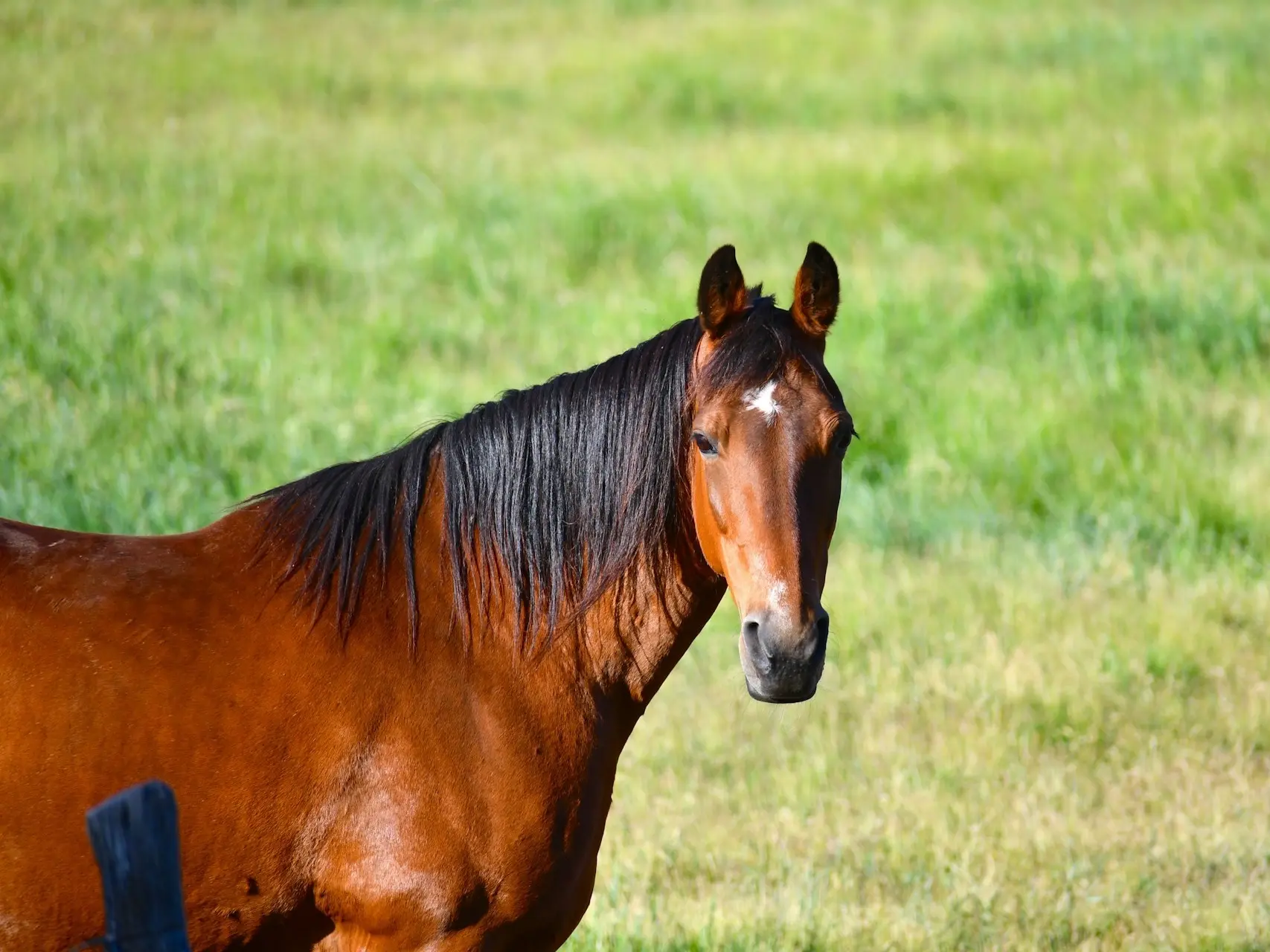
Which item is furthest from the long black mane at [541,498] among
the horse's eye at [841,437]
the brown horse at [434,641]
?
the horse's eye at [841,437]

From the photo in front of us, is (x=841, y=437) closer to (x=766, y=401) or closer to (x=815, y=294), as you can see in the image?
(x=766, y=401)

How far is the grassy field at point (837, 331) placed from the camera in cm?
545

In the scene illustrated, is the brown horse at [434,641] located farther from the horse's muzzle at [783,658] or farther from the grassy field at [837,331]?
the grassy field at [837,331]

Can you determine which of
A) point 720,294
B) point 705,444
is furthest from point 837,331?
point 705,444

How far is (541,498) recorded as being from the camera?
353cm

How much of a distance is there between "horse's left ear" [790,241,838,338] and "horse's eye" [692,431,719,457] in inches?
14.8

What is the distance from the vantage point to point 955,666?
6648 mm

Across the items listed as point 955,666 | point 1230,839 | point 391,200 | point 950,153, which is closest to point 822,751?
point 955,666

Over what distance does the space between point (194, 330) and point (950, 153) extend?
290 inches

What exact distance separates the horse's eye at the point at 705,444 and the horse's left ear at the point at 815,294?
38 cm

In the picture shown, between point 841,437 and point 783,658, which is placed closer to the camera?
point 783,658

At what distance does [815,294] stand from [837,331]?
746 centimetres

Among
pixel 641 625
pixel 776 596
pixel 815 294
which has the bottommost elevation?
pixel 641 625

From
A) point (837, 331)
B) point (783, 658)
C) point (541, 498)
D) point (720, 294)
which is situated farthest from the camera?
point (837, 331)
